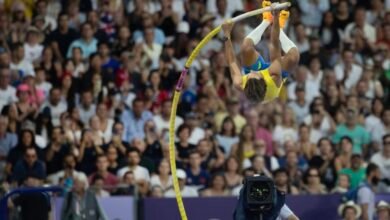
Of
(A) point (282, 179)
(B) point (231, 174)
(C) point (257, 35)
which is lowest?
(A) point (282, 179)

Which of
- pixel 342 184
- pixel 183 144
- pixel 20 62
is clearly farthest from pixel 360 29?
pixel 20 62

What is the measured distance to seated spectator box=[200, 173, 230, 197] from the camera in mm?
21594

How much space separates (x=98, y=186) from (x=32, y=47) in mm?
4464

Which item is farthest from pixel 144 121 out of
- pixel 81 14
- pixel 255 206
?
pixel 255 206

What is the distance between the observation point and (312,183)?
22.3m

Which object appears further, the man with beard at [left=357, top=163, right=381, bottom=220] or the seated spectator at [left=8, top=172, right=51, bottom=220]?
the man with beard at [left=357, top=163, right=381, bottom=220]

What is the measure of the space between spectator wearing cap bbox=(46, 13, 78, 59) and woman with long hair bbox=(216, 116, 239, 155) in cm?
330

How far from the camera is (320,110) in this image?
24.2 m

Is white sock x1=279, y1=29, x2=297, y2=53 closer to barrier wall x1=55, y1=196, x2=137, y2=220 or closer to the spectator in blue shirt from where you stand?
barrier wall x1=55, y1=196, x2=137, y2=220

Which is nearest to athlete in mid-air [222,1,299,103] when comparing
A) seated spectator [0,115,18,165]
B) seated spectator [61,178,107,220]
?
seated spectator [61,178,107,220]

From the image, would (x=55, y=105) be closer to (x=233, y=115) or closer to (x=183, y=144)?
(x=183, y=144)

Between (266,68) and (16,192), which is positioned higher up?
(266,68)

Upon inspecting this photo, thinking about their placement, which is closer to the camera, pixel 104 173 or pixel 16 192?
pixel 16 192

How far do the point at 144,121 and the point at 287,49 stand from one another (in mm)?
6526
